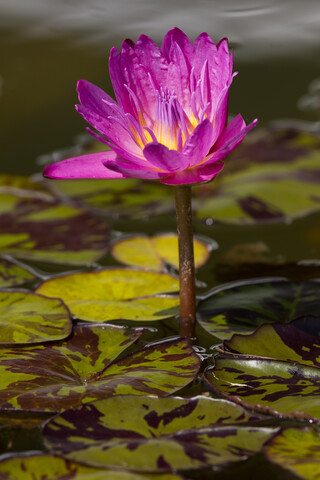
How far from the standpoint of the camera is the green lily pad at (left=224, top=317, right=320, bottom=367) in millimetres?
1100

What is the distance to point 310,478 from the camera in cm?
84

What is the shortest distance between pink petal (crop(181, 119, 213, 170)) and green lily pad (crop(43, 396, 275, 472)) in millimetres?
392

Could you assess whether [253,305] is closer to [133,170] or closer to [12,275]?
[133,170]

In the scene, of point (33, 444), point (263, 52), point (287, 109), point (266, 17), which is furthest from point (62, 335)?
point (266, 17)

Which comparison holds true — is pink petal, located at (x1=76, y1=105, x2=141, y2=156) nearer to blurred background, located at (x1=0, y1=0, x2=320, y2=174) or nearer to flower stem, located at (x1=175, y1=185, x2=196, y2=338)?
flower stem, located at (x1=175, y1=185, x2=196, y2=338)

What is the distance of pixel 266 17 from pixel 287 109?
0.82 m

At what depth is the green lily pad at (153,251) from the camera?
1.54m

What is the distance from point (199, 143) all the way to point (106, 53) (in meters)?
1.94

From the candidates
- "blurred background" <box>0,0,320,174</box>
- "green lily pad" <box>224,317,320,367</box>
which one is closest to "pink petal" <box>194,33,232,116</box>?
"green lily pad" <box>224,317,320,367</box>

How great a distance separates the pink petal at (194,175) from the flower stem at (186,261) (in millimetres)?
60

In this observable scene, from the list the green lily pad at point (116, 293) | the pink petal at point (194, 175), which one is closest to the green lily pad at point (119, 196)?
the green lily pad at point (116, 293)

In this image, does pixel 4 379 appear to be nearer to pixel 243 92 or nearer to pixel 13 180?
pixel 13 180

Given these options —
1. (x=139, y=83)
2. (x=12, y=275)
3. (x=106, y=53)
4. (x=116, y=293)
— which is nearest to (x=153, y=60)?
(x=139, y=83)

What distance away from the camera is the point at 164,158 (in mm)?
981
